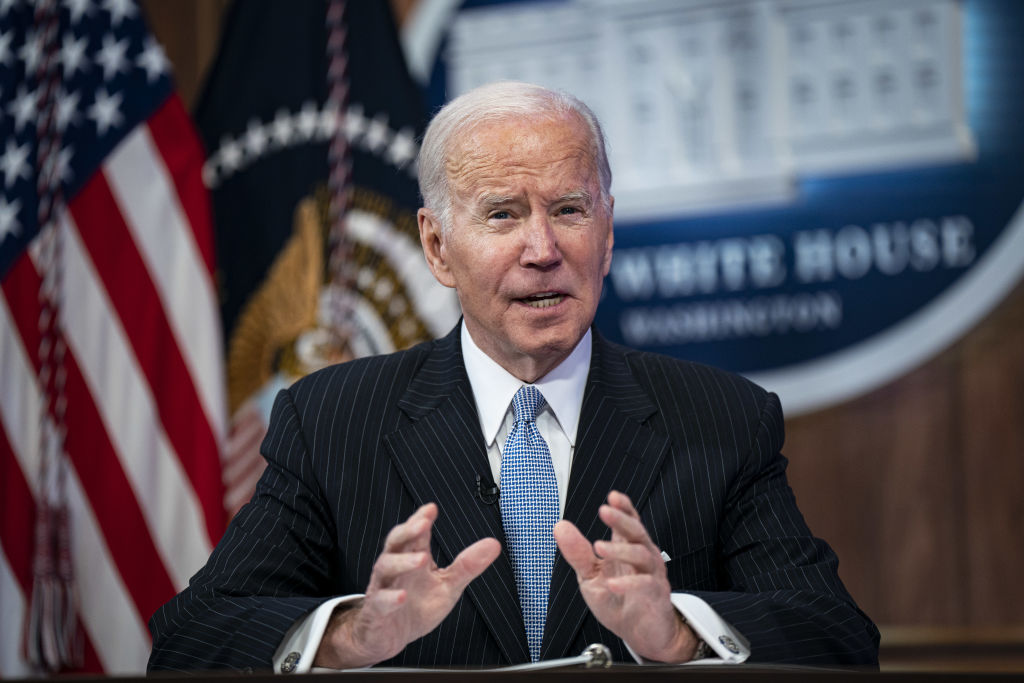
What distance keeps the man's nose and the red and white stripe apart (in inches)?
66.1

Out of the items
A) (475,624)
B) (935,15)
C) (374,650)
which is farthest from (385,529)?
(935,15)

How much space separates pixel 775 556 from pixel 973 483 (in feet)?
4.58

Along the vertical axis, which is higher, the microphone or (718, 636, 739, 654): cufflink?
the microphone

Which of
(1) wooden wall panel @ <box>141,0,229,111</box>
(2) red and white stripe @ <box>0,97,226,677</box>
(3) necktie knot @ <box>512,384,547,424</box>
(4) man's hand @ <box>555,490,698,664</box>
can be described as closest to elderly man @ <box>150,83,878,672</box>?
(3) necktie knot @ <box>512,384,547,424</box>

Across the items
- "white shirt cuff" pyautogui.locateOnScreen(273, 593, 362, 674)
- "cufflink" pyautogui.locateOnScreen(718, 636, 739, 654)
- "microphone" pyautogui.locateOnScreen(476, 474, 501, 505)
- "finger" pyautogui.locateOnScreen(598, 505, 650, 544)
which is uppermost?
"microphone" pyautogui.locateOnScreen(476, 474, 501, 505)

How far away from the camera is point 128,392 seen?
309 centimetres

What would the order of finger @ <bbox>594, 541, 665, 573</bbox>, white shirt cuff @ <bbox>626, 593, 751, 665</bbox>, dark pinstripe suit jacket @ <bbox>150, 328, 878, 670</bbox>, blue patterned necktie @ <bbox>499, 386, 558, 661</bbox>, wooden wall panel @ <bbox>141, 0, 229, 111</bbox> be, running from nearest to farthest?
finger @ <bbox>594, 541, 665, 573</bbox>
white shirt cuff @ <bbox>626, 593, 751, 665</bbox>
dark pinstripe suit jacket @ <bbox>150, 328, 878, 670</bbox>
blue patterned necktie @ <bbox>499, 386, 558, 661</bbox>
wooden wall panel @ <bbox>141, 0, 229, 111</bbox>

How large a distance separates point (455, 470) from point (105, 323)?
5.83ft

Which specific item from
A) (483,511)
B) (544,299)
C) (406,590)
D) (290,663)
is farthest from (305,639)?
(544,299)

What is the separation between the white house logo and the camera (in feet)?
9.21

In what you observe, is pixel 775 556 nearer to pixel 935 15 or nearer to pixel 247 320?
pixel 935 15

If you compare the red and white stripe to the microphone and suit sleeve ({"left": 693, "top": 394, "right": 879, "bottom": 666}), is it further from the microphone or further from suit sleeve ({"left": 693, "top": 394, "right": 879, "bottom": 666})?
suit sleeve ({"left": 693, "top": 394, "right": 879, "bottom": 666})

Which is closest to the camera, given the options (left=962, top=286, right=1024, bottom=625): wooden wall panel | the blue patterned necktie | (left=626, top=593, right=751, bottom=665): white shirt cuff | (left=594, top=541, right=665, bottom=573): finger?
(left=594, top=541, right=665, bottom=573): finger

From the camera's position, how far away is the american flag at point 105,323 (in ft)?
9.86
